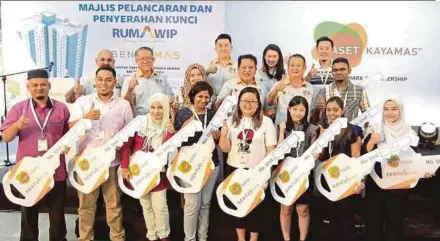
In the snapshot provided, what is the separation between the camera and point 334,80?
3.71 meters

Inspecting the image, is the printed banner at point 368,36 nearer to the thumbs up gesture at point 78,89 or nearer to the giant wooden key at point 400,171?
the giant wooden key at point 400,171

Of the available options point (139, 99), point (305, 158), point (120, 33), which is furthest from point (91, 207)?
point (305, 158)

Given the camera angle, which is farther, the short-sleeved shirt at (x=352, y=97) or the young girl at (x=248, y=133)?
the short-sleeved shirt at (x=352, y=97)

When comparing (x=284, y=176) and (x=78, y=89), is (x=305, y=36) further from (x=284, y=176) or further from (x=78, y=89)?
(x=78, y=89)

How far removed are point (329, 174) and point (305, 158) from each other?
0.24m

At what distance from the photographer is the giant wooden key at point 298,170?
345 cm

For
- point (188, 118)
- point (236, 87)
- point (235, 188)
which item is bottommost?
point (235, 188)

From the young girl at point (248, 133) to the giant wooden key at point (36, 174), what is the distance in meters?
1.02

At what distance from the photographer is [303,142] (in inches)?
139

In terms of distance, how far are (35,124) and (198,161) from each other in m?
1.20

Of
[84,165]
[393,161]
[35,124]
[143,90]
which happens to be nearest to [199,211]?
[84,165]

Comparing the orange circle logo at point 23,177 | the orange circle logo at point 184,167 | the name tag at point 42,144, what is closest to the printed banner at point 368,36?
the orange circle logo at point 184,167

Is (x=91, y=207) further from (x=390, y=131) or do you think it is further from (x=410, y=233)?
(x=410, y=233)

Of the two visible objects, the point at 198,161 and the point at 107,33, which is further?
the point at 107,33
